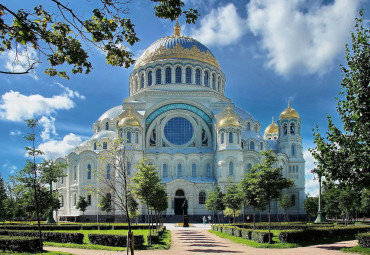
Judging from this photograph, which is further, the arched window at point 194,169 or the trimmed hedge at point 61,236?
the arched window at point 194,169

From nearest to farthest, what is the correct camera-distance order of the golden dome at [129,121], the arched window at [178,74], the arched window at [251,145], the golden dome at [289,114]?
the golden dome at [129,121] → the arched window at [251,145] → the golden dome at [289,114] → the arched window at [178,74]

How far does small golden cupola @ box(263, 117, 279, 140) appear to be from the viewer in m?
70.0

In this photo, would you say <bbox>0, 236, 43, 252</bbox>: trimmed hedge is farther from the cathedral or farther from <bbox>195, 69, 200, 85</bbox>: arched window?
<bbox>195, 69, 200, 85</bbox>: arched window

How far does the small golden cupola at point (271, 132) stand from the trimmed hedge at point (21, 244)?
2288 inches

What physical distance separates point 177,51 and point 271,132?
2549 centimetres

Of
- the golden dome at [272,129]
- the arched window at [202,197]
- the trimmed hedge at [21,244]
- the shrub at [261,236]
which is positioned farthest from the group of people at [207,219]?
the trimmed hedge at [21,244]

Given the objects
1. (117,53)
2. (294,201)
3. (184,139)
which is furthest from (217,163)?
(117,53)

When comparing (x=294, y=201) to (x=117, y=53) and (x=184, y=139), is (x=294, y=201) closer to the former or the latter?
(x=184, y=139)

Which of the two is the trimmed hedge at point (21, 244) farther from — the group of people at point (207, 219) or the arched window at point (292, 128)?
the arched window at point (292, 128)

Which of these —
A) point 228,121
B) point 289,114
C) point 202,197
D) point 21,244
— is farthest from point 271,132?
point 21,244

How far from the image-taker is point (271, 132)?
2776 inches

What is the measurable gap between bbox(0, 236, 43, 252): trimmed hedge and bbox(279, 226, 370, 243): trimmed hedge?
12.5 m

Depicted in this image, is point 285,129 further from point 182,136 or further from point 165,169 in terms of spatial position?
point 165,169

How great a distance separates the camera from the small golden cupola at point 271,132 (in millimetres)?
70000
